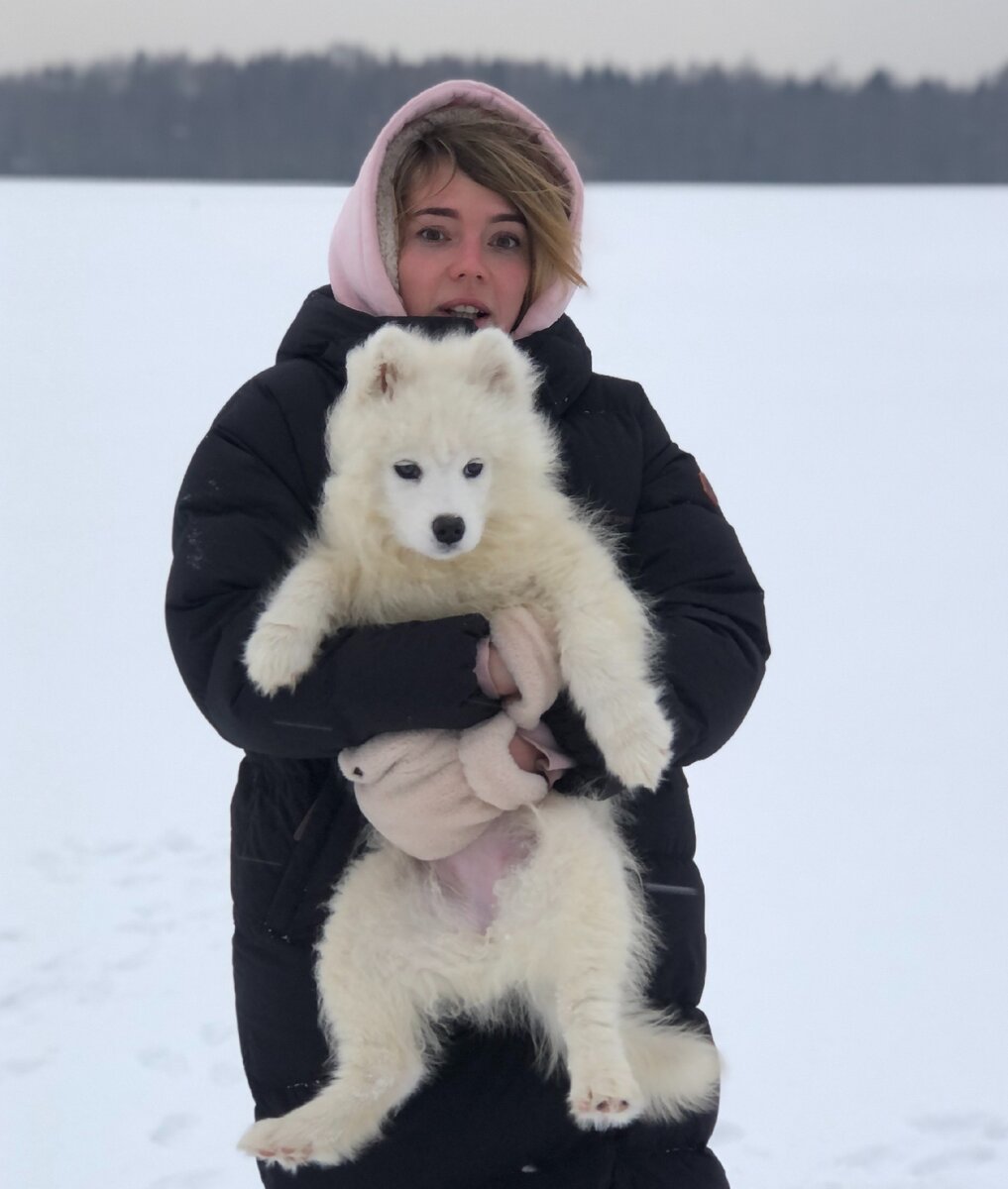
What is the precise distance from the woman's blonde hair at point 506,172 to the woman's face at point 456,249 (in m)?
0.02

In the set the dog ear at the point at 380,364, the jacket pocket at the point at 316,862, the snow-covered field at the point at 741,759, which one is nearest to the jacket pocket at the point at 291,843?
the jacket pocket at the point at 316,862

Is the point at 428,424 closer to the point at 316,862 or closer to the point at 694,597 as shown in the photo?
the point at 694,597

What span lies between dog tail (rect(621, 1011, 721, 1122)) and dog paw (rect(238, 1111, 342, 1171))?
1.87 feet

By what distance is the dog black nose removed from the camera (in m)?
2.33

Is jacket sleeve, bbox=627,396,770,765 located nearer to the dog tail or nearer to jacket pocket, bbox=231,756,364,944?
the dog tail

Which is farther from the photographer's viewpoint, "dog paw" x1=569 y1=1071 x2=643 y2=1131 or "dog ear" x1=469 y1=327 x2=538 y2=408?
"dog ear" x1=469 y1=327 x2=538 y2=408

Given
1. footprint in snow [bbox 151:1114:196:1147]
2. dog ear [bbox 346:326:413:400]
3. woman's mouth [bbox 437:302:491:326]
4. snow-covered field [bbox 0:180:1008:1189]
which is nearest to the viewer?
Answer: dog ear [bbox 346:326:413:400]

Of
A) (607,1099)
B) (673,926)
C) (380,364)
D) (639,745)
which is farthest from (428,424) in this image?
(607,1099)

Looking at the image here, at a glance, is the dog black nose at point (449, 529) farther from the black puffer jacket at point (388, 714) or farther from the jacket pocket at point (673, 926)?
the jacket pocket at point (673, 926)

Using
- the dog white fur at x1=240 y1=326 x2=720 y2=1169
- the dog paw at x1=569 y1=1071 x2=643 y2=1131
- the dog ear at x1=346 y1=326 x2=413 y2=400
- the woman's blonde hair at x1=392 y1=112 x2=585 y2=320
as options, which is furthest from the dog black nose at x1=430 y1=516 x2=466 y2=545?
the dog paw at x1=569 y1=1071 x2=643 y2=1131

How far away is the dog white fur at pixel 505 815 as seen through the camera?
2.33 m

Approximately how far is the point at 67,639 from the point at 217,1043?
12.8 ft

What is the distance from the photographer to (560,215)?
8.86 feet

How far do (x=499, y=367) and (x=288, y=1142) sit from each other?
145cm
